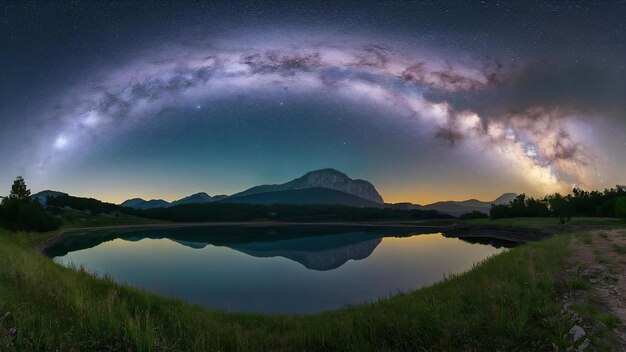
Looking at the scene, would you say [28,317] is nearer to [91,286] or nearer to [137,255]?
[91,286]

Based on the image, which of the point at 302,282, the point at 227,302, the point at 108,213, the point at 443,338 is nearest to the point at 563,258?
the point at 443,338

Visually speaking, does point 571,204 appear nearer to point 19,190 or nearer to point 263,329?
point 263,329

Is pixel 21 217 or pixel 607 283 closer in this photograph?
pixel 607 283

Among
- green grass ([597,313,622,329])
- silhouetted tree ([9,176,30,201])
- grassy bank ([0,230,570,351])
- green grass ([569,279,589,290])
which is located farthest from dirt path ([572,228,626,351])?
silhouetted tree ([9,176,30,201])

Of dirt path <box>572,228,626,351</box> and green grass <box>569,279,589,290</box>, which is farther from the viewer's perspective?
green grass <box>569,279,589,290</box>

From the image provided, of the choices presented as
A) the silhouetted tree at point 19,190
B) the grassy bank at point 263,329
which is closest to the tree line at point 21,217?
the silhouetted tree at point 19,190

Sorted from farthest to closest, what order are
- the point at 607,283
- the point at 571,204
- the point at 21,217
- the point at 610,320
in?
the point at 571,204 → the point at 21,217 → the point at 607,283 → the point at 610,320

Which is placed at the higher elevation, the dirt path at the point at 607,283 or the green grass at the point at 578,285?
the green grass at the point at 578,285

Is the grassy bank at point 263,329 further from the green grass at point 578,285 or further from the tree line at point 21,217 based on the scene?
the tree line at point 21,217

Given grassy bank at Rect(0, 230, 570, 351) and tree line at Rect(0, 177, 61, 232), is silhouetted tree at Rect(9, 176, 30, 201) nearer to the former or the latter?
tree line at Rect(0, 177, 61, 232)

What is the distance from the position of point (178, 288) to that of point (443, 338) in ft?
81.9

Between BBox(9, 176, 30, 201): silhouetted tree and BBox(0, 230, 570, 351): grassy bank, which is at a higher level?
BBox(9, 176, 30, 201): silhouetted tree

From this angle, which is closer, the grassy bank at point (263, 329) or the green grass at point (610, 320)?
the grassy bank at point (263, 329)

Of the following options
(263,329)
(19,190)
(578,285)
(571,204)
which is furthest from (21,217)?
(571,204)
